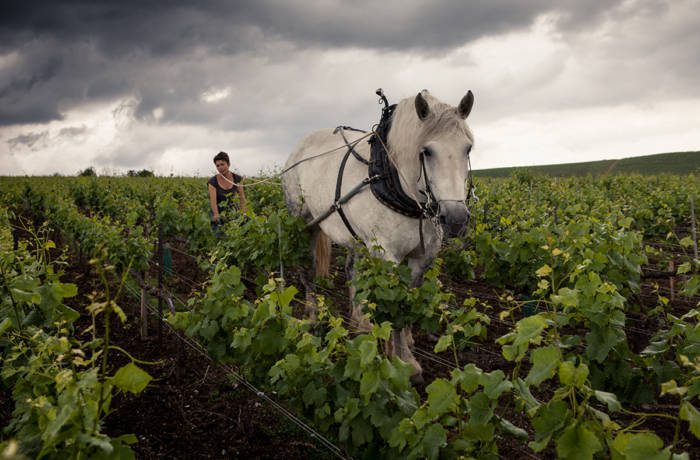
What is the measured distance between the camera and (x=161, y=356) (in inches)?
200

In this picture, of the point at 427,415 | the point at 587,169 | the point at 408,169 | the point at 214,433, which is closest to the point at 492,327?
the point at 408,169

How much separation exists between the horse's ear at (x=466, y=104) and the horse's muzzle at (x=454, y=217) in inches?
31.0

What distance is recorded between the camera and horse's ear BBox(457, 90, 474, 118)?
3553mm

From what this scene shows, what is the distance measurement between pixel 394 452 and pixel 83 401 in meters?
1.25

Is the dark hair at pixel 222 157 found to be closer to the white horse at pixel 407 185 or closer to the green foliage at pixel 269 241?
the green foliage at pixel 269 241

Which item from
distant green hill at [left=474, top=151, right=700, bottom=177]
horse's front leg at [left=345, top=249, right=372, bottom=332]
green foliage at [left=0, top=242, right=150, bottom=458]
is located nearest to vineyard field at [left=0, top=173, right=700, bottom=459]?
green foliage at [left=0, top=242, right=150, bottom=458]

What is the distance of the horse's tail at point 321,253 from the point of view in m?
5.86

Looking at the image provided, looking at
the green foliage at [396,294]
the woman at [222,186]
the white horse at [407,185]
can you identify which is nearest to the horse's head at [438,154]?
the white horse at [407,185]

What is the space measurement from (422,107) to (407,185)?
0.62 meters

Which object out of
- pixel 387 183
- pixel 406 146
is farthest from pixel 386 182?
pixel 406 146

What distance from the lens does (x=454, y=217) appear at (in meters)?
3.20

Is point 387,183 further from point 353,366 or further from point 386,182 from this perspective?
point 353,366

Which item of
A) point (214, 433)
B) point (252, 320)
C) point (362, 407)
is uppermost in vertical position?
point (252, 320)

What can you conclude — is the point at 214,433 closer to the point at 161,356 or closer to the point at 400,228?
the point at 161,356
